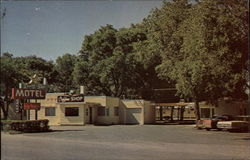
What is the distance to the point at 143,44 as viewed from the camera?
3831cm

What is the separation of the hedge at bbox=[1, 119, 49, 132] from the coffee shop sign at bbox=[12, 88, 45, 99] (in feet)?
6.31

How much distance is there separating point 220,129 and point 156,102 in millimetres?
17148

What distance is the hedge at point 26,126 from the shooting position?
18.1m

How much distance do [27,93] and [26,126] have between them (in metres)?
3.77

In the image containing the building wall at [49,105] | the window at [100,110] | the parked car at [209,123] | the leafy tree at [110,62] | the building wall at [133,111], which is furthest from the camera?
the building wall at [133,111]

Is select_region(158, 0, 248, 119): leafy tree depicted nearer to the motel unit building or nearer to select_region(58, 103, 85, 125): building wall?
the motel unit building

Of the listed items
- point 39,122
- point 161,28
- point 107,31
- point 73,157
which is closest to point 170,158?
point 73,157

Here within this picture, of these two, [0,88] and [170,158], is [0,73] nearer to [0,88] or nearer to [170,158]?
[0,88]

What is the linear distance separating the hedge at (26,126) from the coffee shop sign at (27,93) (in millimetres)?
1922

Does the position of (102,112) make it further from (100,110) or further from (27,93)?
(27,93)

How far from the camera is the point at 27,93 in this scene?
55.8 ft

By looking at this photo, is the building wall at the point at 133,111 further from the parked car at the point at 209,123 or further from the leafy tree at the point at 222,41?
the leafy tree at the point at 222,41

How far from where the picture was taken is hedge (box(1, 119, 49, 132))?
1810 centimetres

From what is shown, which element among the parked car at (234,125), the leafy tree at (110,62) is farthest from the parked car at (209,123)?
the leafy tree at (110,62)
